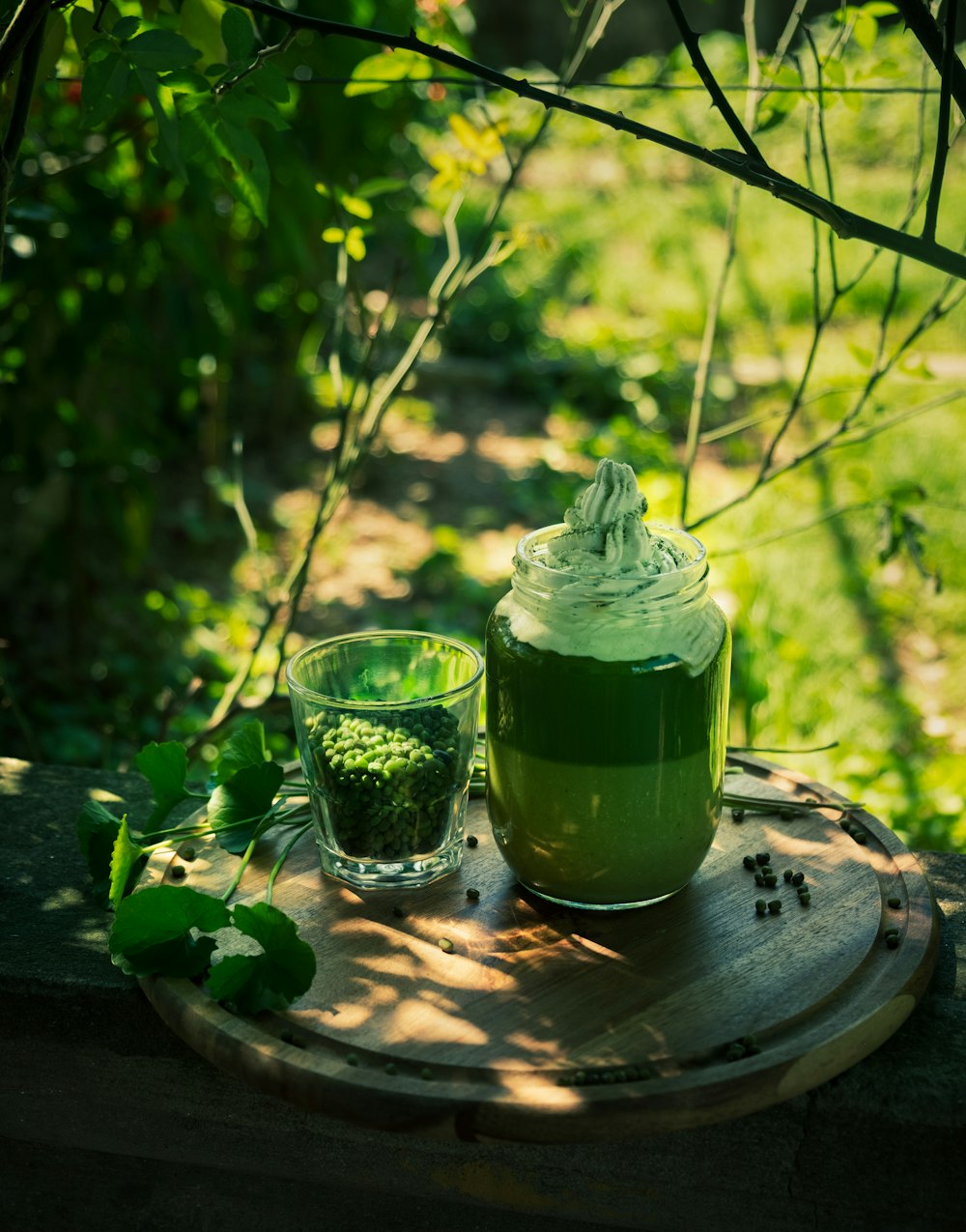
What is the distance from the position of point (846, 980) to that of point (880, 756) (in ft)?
5.91

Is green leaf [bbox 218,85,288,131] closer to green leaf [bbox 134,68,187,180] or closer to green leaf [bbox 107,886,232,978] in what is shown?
green leaf [bbox 134,68,187,180]

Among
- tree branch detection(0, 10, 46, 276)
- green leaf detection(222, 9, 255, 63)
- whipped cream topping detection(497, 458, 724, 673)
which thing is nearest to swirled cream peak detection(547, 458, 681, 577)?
whipped cream topping detection(497, 458, 724, 673)

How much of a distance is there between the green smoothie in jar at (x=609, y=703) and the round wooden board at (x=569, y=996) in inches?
3.6

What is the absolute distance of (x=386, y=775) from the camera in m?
1.40

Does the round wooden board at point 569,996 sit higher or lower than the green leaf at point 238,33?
lower

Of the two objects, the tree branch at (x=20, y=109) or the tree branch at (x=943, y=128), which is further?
the tree branch at (x=20, y=109)

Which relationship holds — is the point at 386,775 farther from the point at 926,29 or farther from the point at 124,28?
the point at 926,29

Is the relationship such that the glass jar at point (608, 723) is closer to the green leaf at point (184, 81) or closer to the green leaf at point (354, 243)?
the green leaf at point (184, 81)

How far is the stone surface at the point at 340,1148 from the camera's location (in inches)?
50.6

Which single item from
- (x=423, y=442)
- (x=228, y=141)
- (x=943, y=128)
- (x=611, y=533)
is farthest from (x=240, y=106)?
(x=423, y=442)

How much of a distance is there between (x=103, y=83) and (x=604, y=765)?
0.85 metres

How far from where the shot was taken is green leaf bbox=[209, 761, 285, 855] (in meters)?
1.52

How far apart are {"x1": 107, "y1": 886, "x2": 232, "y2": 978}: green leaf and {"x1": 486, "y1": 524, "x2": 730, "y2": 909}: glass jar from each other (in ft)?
1.14

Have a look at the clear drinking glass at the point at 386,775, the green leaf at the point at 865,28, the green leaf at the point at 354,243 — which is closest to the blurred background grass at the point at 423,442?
the green leaf at the point at 865,28
